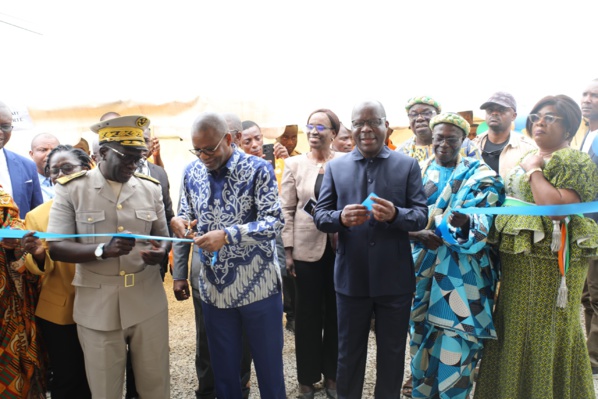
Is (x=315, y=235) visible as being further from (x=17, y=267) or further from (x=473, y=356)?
(x=17, y=267)

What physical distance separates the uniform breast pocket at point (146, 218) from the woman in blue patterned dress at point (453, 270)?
1.97 m

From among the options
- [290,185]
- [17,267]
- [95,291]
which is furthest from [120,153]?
[290,185]

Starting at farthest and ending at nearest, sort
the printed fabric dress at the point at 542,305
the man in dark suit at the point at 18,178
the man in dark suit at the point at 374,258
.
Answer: the man in dark suit at the point at 18,178 < the man in dark suit at the point at 374,258 < the printed fabric dress at the point at 542,305

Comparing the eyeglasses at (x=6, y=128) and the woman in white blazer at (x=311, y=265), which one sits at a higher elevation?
the eyeglasses at (x=6, y=128)

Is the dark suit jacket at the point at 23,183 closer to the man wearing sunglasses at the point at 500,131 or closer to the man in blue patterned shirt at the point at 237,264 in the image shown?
the man in blue patterned shirt at the point at 237,264

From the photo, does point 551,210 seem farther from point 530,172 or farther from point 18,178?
point 18,178

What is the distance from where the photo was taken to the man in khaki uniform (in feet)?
9.04

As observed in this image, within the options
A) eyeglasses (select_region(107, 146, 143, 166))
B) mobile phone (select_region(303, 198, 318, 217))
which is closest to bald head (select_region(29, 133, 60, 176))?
eyeglasses (select_region(107, 146, 143, 166))

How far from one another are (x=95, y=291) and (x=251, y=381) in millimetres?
2219

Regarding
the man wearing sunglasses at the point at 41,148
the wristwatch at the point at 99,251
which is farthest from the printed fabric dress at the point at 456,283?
the man wearing sunglasses at the point at 41,148

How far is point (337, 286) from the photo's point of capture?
3273 mm

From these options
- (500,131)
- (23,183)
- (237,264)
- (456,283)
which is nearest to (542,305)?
(456,283)

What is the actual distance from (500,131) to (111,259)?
3.48 m

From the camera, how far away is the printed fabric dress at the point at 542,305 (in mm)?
2994
